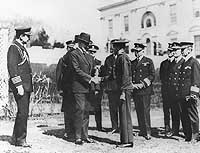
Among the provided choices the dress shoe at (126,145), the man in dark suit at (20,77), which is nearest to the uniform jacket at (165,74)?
the dress shoe at (126,145)

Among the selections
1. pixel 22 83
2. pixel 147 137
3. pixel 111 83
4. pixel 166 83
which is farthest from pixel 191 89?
pixel 22 83

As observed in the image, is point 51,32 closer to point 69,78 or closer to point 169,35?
point 69,78

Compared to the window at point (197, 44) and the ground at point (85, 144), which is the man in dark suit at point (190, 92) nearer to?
the ground at point (85, 144)

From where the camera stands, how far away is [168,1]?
393 cm

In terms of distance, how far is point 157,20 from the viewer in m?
4.08

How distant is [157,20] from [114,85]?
1.38 meters

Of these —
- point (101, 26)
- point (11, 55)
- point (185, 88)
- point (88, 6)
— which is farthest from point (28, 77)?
point (185, 88)

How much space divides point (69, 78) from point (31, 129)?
0.81m

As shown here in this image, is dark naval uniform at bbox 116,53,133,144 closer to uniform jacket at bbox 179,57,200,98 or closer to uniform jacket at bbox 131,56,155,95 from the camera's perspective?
uniform jacket at bbox 131,56,155,95

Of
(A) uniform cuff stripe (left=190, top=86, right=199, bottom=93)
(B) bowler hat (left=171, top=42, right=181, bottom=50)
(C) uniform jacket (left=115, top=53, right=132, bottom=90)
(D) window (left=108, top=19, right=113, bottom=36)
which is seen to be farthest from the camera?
(D) window (left=108, top=19, right=113, bottom=36)

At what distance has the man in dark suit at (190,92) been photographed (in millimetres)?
3079

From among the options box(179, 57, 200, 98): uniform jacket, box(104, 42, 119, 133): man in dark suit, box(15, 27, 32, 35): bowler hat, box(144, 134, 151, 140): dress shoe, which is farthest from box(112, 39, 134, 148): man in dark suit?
box(15, 27, 32, 35): bowler hat

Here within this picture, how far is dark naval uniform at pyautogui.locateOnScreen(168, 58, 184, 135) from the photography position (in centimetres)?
323

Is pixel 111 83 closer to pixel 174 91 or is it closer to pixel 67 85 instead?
pixel 67 85
